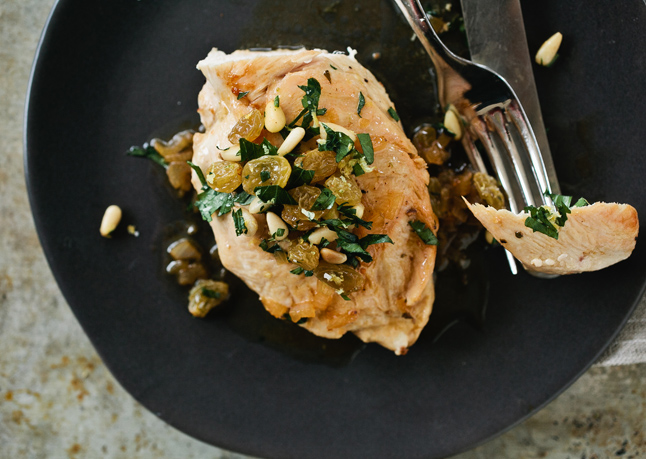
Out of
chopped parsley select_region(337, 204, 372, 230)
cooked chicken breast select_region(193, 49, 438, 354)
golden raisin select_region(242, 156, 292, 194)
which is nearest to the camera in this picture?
golden raisin select_region(242, 156, 292, 194)

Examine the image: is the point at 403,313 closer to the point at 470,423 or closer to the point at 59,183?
the point at 470,423

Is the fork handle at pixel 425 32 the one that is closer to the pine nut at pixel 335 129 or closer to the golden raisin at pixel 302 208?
the pine nut at pixel 335 129

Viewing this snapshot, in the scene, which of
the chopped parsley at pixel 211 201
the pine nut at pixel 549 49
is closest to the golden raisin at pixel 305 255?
the chopped parsley at pixel 211 201

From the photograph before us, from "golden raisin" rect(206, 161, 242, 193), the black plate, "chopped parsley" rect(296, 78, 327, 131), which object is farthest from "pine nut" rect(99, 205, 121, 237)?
"chopped parsley" rect(296, 78, 327, 131)

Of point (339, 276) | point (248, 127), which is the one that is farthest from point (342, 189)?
point (248, 127)

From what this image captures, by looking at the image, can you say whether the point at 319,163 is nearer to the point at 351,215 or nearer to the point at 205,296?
the point at 351,215

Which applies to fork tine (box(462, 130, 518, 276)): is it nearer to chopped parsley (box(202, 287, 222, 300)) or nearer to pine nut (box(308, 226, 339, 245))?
pine nut (box(308, 226, 339, 245))

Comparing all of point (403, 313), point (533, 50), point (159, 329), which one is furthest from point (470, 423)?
point (533, 50)
